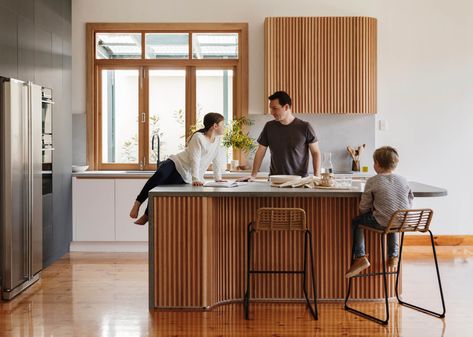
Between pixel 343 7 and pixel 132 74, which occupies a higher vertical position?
pixel 343 7

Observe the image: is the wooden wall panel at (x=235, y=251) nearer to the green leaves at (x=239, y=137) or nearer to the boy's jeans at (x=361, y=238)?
the boy's jeans at (x=361, y=238)

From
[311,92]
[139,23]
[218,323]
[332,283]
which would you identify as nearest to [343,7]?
[311,92]

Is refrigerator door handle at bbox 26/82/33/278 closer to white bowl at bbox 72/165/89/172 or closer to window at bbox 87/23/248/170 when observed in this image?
white bowl at bbox 72/165/89/172

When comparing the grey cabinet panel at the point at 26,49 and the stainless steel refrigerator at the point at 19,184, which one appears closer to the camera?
the stainless steel refrigerator at the point at 19,184

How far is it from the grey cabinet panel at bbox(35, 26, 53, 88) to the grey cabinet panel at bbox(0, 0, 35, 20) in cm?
22

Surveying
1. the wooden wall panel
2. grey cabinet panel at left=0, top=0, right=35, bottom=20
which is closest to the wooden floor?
the wooden wall panel

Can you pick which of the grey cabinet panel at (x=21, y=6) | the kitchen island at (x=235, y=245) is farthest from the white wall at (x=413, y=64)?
the kitchen island at (x=235, y=245)

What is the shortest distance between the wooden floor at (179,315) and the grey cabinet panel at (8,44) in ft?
5.85

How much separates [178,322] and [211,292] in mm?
375

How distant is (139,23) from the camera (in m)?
6.73

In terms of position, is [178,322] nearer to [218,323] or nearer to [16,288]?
[218,323]

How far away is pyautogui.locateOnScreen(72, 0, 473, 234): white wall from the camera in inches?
263

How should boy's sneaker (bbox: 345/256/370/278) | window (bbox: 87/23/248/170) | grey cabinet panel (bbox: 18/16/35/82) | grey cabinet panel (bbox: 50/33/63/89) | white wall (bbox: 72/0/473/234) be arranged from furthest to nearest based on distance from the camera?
1. window (bbox: 87/23/248/170)
2. white wall (bbox: 72/0/473/234)
3. grey cabinet panel (bbox: 50/33/63/89)
4. grey cabinet panel (bbox: 18/16/35/82)
5. boy's sneaker (bbox: 345/256/370/278)

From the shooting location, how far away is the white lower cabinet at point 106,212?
6418 millimetres
